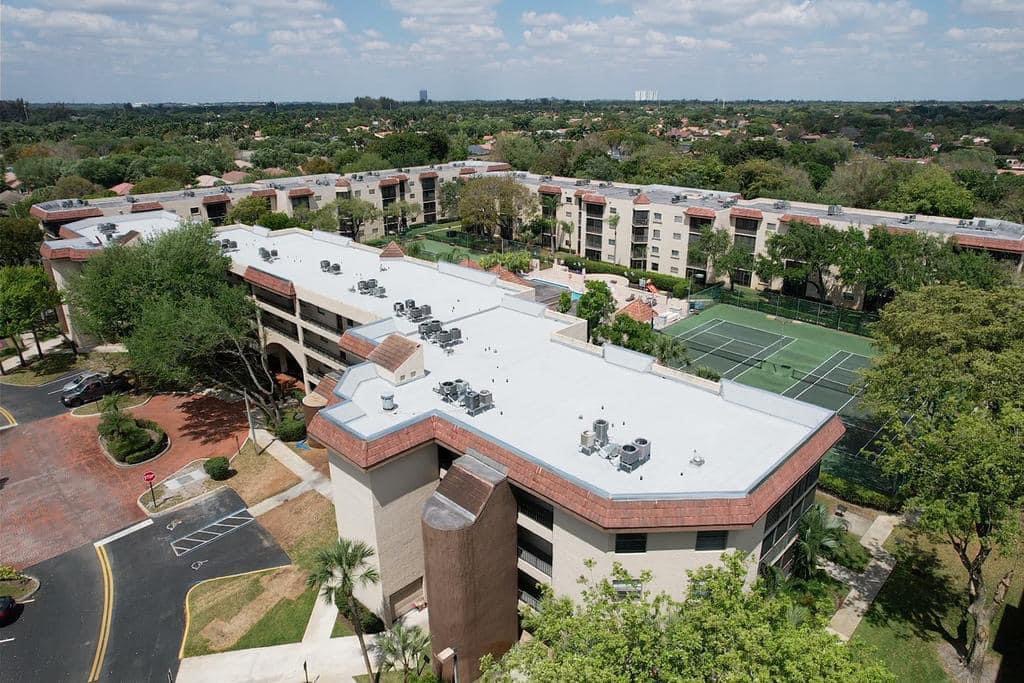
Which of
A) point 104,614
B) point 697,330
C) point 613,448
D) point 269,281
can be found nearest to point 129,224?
point 269,281

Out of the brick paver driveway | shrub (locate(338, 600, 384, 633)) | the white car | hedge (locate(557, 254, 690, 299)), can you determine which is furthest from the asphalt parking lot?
hedge (locate(557, 254, 690, 299))

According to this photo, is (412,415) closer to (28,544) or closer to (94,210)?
(28,544)

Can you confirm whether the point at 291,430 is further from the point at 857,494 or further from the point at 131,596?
the point at 857,494

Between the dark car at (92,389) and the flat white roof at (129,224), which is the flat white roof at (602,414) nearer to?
the dark car at (92,389)

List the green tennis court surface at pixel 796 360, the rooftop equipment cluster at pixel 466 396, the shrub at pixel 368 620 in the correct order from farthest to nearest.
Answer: the green tennis court surface at pixel 796 360 < the shrub at pixel 368 620 < the rooftop equipment cluster at pixel 466 396

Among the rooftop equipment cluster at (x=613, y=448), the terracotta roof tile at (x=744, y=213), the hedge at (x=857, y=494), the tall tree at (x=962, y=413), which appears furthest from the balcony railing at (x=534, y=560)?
the terracotta roof tile at (x=744, y=213)

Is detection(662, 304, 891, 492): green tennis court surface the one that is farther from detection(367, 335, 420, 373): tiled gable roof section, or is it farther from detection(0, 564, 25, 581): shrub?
detection(0, 564, 25, 581): shrub
